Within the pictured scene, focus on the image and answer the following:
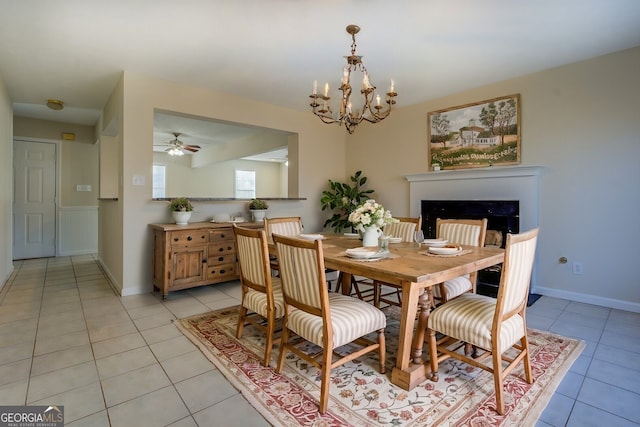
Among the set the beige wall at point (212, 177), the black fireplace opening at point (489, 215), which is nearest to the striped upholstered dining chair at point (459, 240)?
the black fireplace opening at point (489, 215)

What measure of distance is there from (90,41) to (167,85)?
3.16 feet

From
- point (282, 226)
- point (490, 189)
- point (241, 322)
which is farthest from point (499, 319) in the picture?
point (490, 189)

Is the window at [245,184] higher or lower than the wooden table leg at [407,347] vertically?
higher

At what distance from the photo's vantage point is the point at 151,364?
2.08m

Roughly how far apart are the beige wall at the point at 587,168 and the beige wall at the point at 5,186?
5794 mm

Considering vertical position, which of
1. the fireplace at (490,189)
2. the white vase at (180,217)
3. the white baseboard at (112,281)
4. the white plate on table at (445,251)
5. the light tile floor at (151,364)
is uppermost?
the fireplace at (490,189)

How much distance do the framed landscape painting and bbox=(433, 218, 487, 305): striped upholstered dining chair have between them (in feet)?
4.99

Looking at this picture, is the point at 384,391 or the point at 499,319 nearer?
the point at 499,319

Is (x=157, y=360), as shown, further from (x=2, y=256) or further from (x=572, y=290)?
(x=572, y=290)

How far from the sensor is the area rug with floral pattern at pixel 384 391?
61.9 inches

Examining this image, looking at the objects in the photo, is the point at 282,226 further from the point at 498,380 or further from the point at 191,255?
the point at 498,380

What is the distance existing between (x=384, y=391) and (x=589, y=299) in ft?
9.43

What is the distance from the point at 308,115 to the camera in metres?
5.11

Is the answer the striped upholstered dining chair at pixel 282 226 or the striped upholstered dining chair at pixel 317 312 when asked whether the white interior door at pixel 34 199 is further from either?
the striped upholstered dining chair at pixel 317 312
